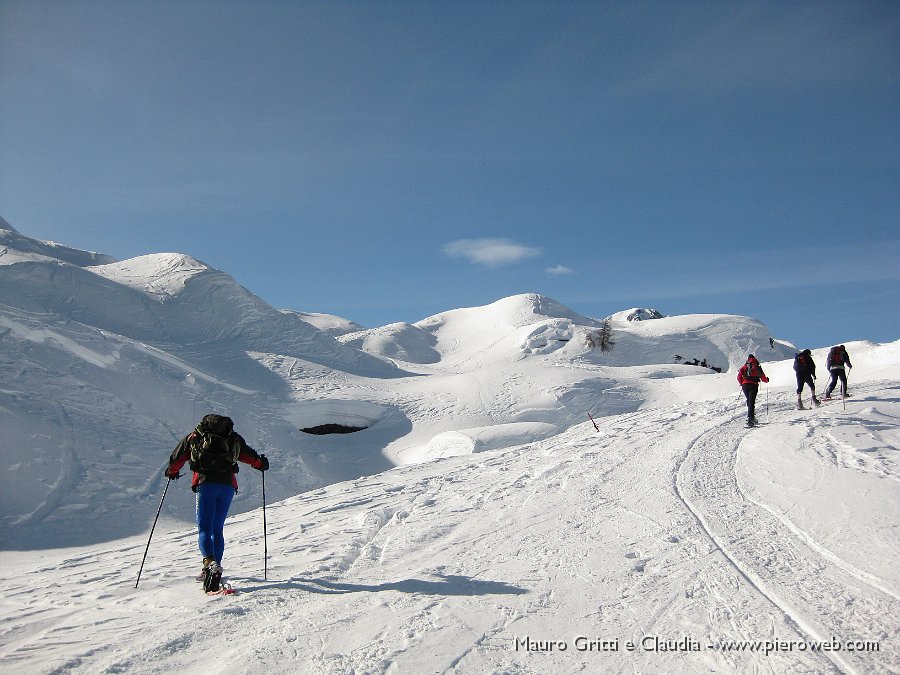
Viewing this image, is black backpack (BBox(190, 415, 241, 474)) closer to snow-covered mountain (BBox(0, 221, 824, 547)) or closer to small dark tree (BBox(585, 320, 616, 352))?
snow-covered mountain (BBox(0, 221, 824, 547))

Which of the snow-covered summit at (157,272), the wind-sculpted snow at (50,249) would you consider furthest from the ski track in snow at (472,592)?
the wind-sculpted snow at (50,249)

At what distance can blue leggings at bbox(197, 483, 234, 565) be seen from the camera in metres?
5.16

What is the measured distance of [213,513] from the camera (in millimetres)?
5281

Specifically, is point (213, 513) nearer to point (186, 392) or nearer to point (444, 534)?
point (444, 534)

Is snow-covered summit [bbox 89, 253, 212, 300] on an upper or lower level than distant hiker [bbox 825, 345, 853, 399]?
upper

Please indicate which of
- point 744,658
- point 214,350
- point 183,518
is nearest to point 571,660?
point 744,658

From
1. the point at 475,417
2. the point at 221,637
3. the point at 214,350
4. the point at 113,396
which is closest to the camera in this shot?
the point at 221,637

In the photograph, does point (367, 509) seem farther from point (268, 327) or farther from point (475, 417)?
point (268, 327)

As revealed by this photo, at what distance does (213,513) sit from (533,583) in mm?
3038

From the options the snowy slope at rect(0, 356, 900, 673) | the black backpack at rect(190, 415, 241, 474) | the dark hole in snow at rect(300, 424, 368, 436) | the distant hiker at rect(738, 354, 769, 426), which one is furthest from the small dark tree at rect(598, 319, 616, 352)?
the black backpack at rect(190, 415, 241, 474)

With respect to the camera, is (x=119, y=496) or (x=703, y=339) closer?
(x=119, y=496)

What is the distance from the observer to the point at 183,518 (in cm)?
1313

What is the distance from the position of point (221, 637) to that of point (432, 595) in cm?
162

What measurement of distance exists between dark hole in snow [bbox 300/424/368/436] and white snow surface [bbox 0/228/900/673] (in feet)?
1.33
